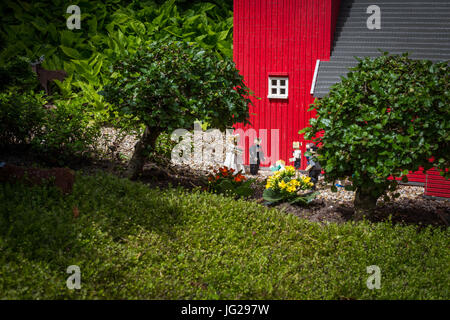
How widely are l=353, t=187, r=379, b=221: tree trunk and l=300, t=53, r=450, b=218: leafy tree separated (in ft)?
0.05

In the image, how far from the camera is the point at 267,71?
461 inches

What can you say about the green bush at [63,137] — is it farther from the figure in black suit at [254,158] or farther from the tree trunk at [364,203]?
the tree trunk at [364,203]

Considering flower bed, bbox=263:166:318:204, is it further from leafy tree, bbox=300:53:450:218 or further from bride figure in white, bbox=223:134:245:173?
bride figure in white, bbox=223:134:245:173

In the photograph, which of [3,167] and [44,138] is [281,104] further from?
[3,167]

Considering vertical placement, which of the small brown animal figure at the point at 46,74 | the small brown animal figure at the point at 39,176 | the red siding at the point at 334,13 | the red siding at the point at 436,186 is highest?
the red siding at the point at 334,13

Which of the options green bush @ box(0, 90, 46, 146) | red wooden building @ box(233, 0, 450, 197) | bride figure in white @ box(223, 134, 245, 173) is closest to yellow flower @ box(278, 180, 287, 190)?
Result: bride figure in white @ box(223, 134, 245, 173)

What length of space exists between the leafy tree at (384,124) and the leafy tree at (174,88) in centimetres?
163

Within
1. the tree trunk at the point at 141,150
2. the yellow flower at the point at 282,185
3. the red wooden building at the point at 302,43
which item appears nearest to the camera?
the yellow flower at the point at 282,185

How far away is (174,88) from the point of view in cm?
751

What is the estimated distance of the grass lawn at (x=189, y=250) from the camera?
15.7 feet

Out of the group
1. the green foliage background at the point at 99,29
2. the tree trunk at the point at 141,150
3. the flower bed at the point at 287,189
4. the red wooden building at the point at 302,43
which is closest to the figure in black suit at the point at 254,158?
the red wooden building at the point at 302,43

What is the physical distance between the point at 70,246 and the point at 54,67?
1099 cm
